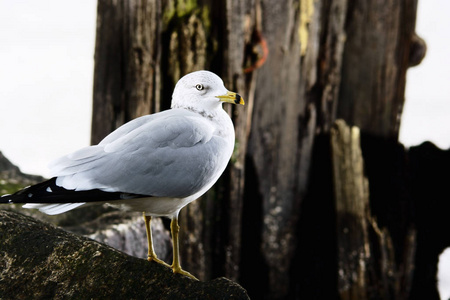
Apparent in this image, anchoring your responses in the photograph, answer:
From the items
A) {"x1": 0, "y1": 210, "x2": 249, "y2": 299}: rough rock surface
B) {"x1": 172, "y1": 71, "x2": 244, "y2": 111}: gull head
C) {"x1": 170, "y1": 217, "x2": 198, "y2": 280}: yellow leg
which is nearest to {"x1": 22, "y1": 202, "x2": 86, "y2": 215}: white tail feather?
{"x1": 0, "y1": 210, "x2": 249, "y2": 299}: rough rock surface

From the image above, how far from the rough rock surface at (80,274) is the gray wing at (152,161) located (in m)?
0.28

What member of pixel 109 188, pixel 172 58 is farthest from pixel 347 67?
pixel 109 188

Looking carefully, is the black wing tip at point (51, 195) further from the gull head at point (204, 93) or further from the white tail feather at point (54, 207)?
the gull head at point (204, 93)

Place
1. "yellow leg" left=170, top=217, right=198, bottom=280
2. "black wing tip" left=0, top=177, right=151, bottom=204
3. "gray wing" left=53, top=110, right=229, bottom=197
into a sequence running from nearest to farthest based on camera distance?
"black wing tip" left=0, top=177, right=151, bottom=204 → "gray wing" left=53, top=110, right=229, bottom=197 → "yellow leg" left=170, top=217, right=198, bottom=280

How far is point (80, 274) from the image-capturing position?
260cm

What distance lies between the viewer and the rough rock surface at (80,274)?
2.52 metres

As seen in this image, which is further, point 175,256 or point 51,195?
point 175,256

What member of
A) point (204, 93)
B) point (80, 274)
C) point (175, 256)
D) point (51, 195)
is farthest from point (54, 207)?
point (204, 93)

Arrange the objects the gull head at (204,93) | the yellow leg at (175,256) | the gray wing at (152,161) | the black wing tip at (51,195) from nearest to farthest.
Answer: the black wing tip at (51,195), the gray wing at (152,161), the yellow leg at (175,256), the gull head at (204,93)

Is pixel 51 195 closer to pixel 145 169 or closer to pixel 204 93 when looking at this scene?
pixel 145 169

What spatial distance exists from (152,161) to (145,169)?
0.05m

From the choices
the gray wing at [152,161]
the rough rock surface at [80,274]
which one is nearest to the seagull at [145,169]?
the gray wing at [152,161]

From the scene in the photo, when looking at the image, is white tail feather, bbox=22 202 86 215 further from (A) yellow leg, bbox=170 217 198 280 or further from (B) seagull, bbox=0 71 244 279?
(A) yellow leg, bbox=170 217 198 280

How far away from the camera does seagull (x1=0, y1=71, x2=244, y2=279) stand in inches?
102
